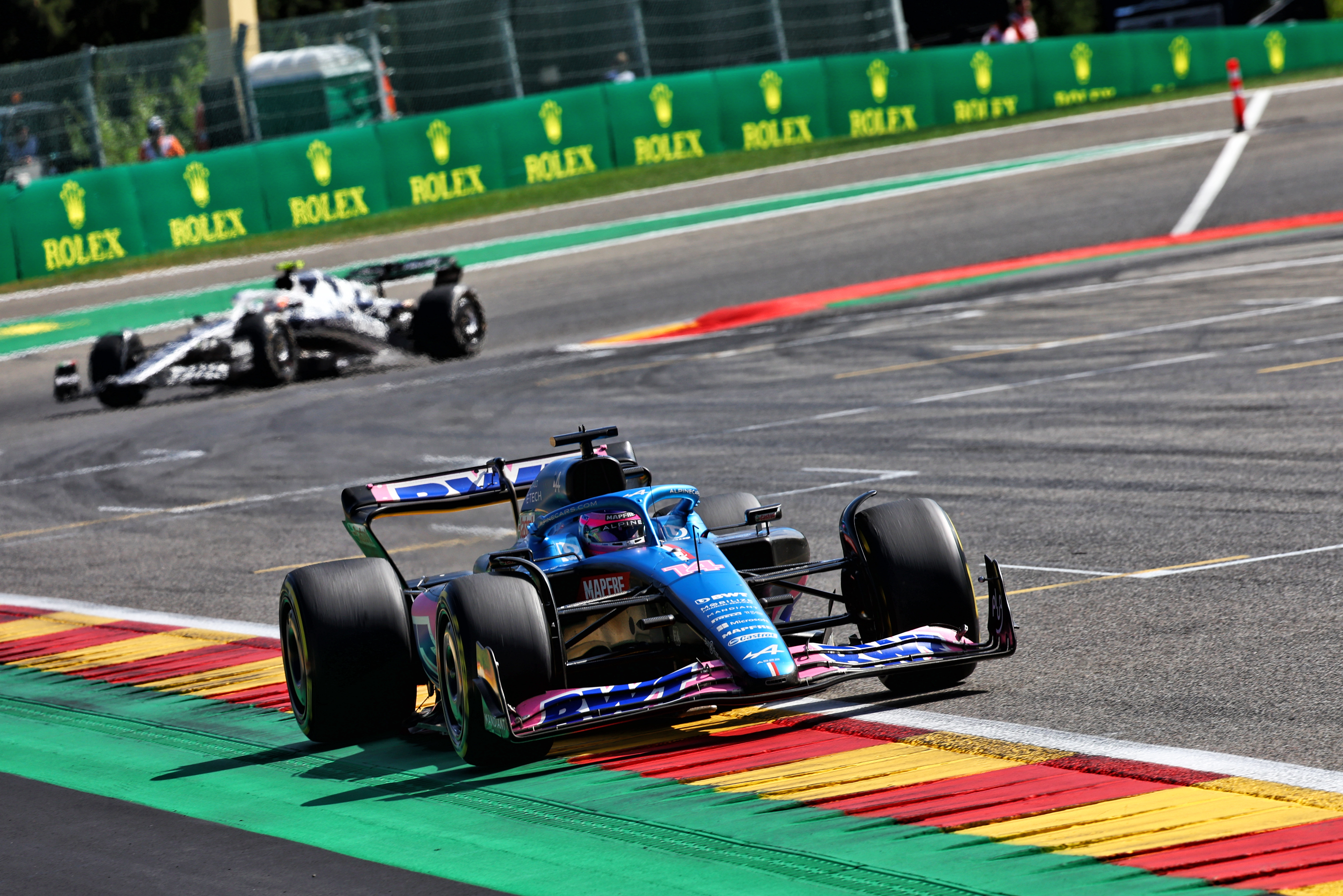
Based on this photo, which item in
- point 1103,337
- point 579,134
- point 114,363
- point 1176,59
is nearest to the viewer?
point 1103,337

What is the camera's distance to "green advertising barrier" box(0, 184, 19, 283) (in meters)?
27.1

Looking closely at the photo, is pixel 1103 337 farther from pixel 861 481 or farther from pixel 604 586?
pixel 604 586

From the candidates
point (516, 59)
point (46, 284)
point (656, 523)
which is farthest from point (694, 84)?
point (656, 523)

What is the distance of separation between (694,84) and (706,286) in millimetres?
9101

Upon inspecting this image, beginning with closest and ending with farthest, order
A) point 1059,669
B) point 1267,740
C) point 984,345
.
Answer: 1. point 1267,740
2. point 1059,669
3. point 984,345

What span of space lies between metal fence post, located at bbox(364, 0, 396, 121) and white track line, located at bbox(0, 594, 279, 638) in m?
19.6

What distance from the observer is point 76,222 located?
27.9m

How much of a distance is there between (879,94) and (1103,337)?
1741cm

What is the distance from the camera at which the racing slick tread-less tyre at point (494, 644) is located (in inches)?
247

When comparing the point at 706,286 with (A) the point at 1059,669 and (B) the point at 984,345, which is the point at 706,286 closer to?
(B) the point at 984,345

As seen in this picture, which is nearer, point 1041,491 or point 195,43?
point 1041,491

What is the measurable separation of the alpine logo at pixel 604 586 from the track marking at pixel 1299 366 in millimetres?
8753

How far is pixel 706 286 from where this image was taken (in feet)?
78.8

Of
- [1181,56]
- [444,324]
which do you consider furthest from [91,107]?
[1181,56]
